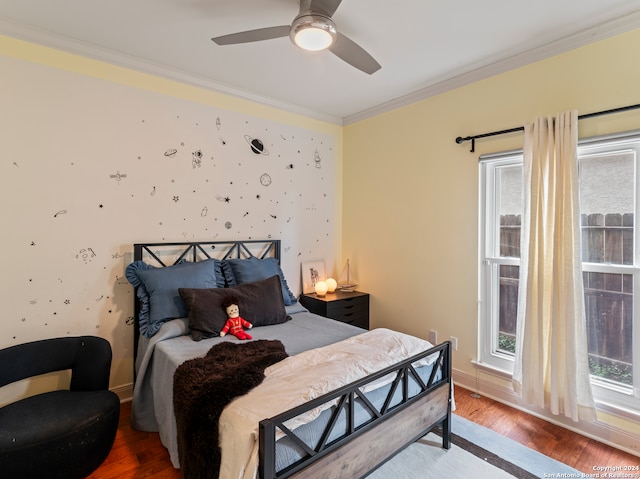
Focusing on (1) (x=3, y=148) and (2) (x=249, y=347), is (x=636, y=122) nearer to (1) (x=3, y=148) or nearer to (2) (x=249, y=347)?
(2) (x=249, y=347)

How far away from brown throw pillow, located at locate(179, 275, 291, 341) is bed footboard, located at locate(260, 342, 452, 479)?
117 cm

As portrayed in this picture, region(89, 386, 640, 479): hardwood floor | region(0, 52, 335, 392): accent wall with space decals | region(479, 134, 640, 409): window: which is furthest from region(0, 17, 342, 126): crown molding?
region(89, 386, 640, 479): hardwood floor

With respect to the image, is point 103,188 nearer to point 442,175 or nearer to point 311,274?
point 311,274

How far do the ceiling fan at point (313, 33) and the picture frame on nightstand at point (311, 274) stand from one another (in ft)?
7.38

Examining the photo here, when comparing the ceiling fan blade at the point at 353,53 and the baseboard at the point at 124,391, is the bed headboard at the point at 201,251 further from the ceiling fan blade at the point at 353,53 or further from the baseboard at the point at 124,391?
the ceiling fan blade at the point at 353,53

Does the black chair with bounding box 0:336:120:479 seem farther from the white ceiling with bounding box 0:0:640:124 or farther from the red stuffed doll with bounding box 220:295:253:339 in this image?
the white ceiling with bounding box 0:0:640:124

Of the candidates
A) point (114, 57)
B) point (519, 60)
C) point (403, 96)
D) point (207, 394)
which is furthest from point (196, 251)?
point (519, 60)

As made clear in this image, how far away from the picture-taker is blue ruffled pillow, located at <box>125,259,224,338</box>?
243 centimetres

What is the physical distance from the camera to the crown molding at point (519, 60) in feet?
6.82

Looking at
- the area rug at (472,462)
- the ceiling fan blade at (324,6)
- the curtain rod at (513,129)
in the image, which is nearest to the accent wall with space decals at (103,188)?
the ceiling fan blade at (324,6)

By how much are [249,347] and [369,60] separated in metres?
1.87

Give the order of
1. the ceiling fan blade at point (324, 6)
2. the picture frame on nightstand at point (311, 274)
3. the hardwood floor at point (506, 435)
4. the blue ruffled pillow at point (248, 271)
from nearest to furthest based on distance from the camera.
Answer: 1. the ceiling fan blade at point (324, 6)
2. the hardwood floor at point (506, 435)
3. the blue ruffled pillow at point (248, 271)
4. the picture frame on nightstand at point (311, 274)

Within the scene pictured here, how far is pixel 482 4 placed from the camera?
196 cm

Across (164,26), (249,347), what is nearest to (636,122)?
(249,347)
